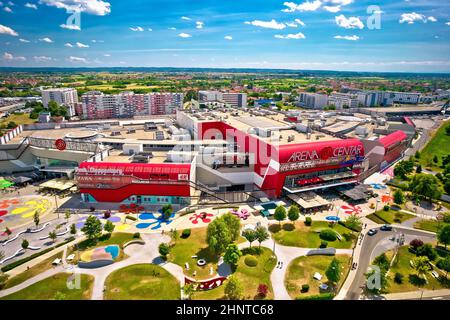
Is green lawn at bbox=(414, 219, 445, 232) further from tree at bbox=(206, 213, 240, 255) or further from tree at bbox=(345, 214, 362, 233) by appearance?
tree at bbox=(206, 213, 240, 255)

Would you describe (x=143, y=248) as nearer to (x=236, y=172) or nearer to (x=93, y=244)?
(x=93, y=244)

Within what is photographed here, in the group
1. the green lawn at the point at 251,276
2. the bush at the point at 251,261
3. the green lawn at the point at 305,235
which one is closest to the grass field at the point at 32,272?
the green lawn at the point at 251,276

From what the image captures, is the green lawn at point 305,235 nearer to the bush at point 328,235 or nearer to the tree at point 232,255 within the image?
the bush at point 328,235

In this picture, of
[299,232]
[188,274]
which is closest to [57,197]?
[188,274]

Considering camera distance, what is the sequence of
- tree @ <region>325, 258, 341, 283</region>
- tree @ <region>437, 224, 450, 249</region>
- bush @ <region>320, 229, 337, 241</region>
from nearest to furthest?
tree @ <region>325, 258, 341, 283</region>
tree @ <region>437, 224, 450, 249</region>
bush @ <region>320, 229, 337, 241</region>

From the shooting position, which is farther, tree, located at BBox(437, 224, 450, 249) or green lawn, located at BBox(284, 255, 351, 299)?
tree, located at BBox(437, 224, 450, 249)

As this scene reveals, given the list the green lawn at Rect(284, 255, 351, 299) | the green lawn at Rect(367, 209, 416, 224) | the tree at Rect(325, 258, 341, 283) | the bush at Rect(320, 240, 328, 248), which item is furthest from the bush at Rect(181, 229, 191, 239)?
the green lawn at Rect(367, 209, 416, 224)
